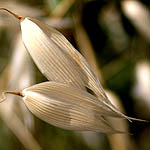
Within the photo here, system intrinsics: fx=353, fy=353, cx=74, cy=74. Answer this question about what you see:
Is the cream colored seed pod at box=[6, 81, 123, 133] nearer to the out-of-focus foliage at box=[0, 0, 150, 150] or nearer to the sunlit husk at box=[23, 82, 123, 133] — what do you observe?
the sunlit husk at box=[23, 82, 123, 133]

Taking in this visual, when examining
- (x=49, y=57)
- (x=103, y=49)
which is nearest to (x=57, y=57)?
(x=49, y=57)

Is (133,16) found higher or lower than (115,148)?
higher

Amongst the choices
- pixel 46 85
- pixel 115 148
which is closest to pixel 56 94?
pixel 46 85

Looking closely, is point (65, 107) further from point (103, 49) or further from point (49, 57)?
point (103, 49)

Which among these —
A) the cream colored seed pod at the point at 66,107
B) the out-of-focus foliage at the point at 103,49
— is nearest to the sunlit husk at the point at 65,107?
the cream colored seed pod at the point at 66,107

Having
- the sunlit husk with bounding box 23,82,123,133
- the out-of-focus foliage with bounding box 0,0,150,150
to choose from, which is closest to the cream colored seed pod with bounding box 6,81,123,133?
the sunlit husk with bounding box 23,82,123,133

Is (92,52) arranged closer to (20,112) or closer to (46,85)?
(20,112)

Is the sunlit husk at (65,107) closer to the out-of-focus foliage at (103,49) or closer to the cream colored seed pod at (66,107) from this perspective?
the cream colored seed pod at (66,107)
